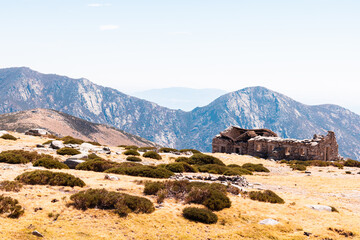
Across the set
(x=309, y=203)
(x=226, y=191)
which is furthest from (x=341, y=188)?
(x=226, y=191)

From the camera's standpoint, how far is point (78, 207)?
48.6 feet

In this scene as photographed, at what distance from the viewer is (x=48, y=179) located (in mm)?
Answer: 18453

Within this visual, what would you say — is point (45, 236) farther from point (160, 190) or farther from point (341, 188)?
point (341, 188)

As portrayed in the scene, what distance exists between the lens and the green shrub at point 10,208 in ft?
43.4

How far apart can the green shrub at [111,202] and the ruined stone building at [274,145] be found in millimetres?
48892

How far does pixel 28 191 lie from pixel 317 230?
47.5ft

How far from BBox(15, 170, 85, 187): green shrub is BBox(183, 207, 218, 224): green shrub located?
7.05 m

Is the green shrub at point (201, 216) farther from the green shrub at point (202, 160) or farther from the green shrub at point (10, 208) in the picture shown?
the green shrub at point (202, 160)

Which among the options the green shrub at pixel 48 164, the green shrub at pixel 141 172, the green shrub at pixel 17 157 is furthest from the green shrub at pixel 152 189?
the green shrub at pixel 17 157

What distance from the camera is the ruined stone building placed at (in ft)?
191

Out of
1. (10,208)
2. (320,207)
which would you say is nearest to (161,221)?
(10,208)

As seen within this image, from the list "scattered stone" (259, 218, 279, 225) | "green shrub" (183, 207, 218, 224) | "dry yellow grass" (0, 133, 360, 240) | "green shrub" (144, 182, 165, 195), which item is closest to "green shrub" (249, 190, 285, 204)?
"dry yellow grass" (0, 133, 360, 240)

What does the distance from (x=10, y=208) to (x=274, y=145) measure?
55.1m

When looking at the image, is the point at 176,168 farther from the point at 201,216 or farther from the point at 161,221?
the point at 161,221
